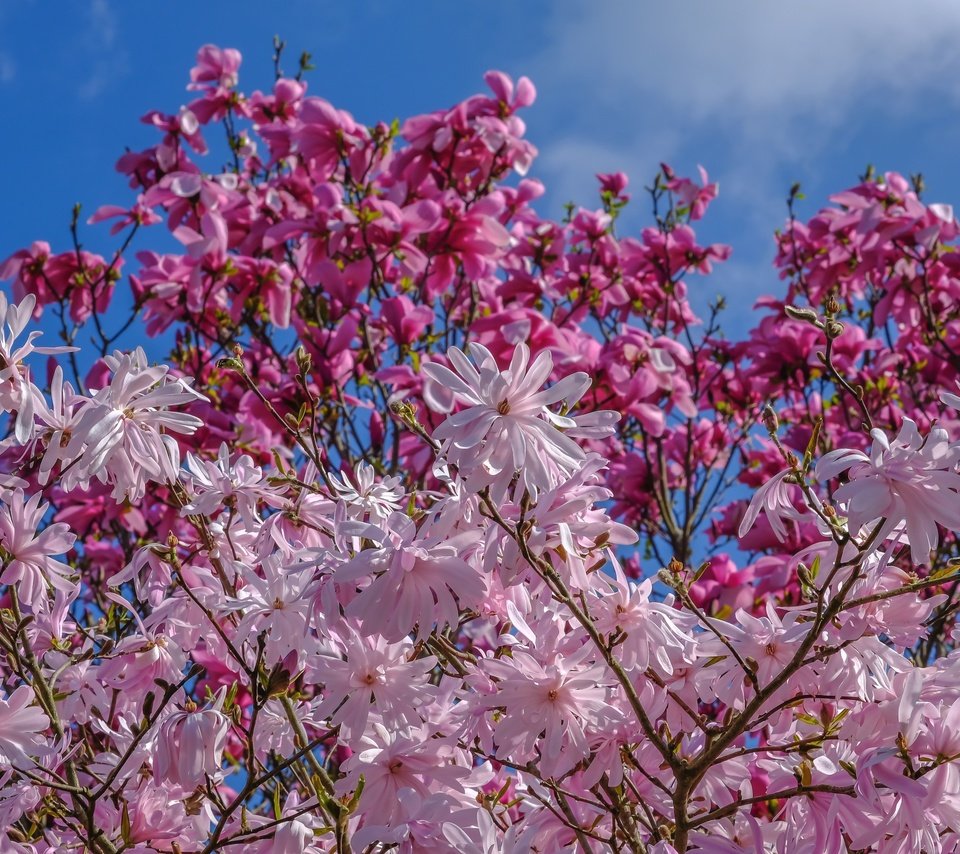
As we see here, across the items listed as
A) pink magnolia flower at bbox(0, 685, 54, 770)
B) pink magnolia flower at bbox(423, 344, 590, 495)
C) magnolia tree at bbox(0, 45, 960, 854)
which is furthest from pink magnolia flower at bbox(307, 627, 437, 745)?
pink magnolia flower at bbox(0, 685, 54, 770)

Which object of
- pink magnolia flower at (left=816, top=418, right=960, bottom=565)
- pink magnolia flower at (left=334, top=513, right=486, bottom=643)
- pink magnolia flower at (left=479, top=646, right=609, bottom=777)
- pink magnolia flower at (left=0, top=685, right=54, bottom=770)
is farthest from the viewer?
pink magnolia flower at (left=0, top=685, right=54, bottom=770)

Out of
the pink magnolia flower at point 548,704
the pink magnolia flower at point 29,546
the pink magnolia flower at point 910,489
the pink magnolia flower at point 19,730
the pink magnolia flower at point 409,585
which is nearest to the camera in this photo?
the pink magnolia flower at point 910,489

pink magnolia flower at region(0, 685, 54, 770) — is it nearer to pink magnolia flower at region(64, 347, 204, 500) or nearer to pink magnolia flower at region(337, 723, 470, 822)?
pink magnolia flower at region(64, 347, 204, 500)

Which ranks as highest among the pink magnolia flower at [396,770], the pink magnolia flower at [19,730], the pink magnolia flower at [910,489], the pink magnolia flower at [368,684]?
the pink magnolia flower at [910,489]

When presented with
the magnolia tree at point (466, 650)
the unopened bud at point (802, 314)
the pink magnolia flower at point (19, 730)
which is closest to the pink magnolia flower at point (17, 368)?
the magnolia tree at point (466, 650)

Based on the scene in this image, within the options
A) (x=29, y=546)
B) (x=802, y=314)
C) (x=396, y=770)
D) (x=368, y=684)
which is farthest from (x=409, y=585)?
(x=29, y=546)

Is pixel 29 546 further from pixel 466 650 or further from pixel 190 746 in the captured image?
pixel 466 650

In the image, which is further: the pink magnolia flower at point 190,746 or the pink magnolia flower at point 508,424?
the pink magnolia flower at point 190,746

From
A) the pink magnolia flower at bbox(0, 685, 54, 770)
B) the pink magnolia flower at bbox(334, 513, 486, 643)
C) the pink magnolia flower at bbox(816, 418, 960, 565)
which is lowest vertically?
the pink magnolia flower at bbox(0, 685, 54, 770)

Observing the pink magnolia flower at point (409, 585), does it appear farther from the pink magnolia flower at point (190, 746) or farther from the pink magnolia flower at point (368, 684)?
the pink magnolia flower at point (190, 746)

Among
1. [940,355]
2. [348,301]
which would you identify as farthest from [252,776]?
[940,355]

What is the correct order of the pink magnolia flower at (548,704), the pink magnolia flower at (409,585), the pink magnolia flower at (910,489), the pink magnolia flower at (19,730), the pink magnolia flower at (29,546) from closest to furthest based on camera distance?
the pink magnolia flower at (910,489) < the pink magnolia flower at (409,585) < the pink magnolia flower at (548,704) < the pink magnolia flower at (19,730) < the pink magnolia flower at (29,546)

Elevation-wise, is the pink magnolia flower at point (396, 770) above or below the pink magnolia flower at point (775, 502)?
below

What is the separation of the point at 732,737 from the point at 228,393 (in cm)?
311
